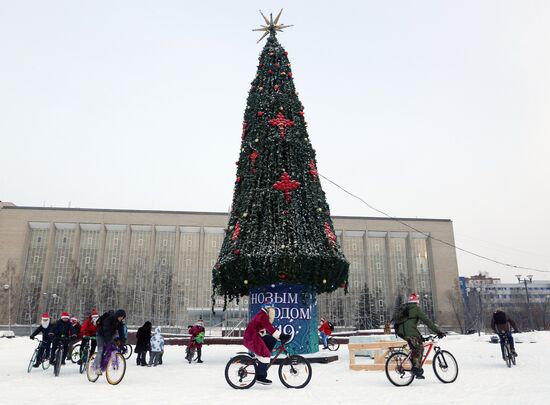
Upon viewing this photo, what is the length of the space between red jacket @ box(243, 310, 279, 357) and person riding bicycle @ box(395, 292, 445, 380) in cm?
280

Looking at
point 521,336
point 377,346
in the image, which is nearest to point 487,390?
point 377,346

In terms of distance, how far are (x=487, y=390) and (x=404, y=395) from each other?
181 cm

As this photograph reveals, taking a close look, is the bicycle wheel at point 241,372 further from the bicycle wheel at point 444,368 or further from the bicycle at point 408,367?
the bicycle wheel at point 444,368

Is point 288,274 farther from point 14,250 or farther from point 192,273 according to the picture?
point 14,250

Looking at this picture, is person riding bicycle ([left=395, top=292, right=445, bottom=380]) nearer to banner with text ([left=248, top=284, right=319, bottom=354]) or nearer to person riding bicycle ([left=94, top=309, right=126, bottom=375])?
banner with text ([left=248, top=284, right=319, bottom=354])

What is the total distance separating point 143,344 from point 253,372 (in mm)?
7119

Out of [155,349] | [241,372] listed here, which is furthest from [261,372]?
[155,349]

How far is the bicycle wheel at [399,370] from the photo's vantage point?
835 cm

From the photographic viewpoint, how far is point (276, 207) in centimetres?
1439

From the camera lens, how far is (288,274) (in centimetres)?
1347

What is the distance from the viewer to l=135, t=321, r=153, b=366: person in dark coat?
13.8m

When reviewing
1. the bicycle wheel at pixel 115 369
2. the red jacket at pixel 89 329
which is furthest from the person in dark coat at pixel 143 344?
the bicycle wheel at pixel 115 369

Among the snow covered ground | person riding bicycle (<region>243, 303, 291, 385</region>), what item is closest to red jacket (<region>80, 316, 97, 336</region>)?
the snow covered ground

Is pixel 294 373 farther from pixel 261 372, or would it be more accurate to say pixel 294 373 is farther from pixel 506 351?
pixel 506 351
